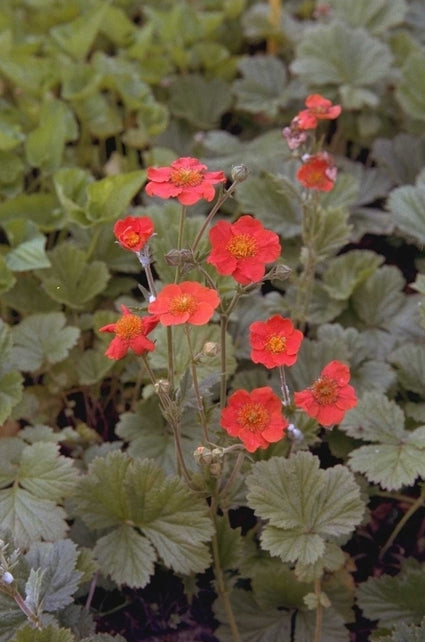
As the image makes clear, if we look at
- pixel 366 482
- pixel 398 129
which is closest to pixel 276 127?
pixel 398 129

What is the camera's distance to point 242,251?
1535mm

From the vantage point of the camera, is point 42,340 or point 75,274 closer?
point 42,340

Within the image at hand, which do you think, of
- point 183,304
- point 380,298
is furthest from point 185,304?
point 380,298

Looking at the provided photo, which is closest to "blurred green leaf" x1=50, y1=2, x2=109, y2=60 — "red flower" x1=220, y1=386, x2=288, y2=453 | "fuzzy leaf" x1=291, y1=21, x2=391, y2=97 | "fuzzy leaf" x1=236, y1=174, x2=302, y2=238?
"fuzzy leaf" x1=291, y1=21, x2=391, y2=97

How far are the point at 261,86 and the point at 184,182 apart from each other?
170 cm

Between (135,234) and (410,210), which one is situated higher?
(135,234)

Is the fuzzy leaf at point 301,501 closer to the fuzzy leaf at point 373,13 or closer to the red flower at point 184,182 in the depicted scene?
the red flower at point 184,182

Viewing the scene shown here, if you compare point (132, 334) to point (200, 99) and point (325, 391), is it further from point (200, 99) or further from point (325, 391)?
point (200, 99)

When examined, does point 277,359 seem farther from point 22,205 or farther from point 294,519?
point 22,205

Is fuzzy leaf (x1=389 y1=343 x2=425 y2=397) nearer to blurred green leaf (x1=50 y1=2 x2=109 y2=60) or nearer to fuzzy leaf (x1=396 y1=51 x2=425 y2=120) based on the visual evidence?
fuzzy leaf (x1=396 y1=51 x2=425 y2=120)

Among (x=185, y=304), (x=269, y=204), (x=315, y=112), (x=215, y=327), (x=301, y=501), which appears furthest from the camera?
(x=269, y=204)

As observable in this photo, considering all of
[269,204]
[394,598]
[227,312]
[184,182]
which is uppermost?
[184,182]

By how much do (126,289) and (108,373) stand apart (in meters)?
0.32

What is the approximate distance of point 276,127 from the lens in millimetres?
3189
